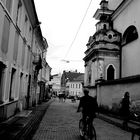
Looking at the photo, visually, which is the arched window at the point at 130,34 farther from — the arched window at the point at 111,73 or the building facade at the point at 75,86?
the building facade at the point at 75,86

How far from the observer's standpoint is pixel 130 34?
71.8 ft

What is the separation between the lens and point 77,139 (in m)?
7.30

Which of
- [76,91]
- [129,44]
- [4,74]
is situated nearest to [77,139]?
[4,74]

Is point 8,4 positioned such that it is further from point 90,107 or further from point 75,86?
point 75,86

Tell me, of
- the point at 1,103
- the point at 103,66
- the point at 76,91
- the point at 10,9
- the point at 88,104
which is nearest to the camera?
the point at 88,104

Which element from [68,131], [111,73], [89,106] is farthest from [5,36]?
[111,73]

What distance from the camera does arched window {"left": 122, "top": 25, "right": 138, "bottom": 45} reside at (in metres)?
20.8

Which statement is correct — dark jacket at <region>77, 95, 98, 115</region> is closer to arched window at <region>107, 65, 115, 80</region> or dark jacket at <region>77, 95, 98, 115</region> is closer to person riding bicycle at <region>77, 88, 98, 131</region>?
person riding bicycle at <region>77, 88, 98, 131</region>

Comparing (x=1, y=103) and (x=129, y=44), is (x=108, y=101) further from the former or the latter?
(x=1, y=103)

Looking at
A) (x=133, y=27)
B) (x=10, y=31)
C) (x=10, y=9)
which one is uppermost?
(x=133, y=27)

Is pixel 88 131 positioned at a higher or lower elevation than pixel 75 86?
lower

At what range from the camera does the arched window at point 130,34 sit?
20783 millimetres

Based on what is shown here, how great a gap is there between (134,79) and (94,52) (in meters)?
12.1

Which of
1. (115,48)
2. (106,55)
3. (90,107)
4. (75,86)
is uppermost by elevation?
(115,48)
